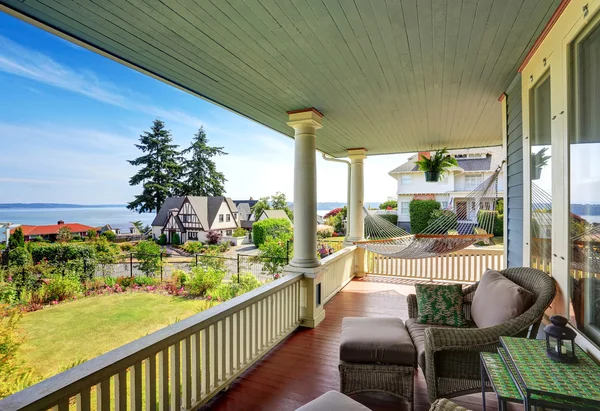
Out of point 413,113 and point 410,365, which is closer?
point 410,365

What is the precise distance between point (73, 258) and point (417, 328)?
564cm

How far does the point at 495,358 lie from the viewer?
1.41 m

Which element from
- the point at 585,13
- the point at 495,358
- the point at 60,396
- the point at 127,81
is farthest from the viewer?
the point at 127,81

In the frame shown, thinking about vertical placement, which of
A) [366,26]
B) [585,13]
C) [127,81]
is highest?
[127,81]

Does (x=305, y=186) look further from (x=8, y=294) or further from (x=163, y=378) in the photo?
(x=8, y=294)

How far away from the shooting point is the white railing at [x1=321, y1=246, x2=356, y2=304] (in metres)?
3.95

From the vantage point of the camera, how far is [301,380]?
83.7 inches

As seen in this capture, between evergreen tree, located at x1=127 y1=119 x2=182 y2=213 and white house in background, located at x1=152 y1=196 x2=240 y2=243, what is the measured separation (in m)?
0.26

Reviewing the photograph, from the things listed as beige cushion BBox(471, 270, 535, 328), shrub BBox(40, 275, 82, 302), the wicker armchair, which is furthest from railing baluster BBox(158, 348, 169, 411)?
shrub BBox(40, 275, 82, 302)

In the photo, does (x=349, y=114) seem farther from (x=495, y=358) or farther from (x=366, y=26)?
(x=495, y=358)

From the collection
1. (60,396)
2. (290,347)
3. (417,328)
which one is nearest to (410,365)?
(417,328)

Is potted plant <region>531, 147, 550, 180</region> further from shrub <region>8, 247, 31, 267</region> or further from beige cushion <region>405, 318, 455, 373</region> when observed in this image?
shrub <region>8, 247, 31, 267</region>

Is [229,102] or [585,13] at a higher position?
[229,102]

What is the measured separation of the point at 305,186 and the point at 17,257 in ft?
14.4
